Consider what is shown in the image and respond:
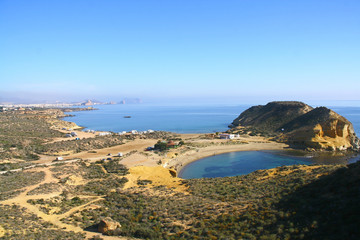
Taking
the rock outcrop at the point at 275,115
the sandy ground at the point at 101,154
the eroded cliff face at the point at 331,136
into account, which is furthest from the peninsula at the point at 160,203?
the rock outcrop at the point at 275,115

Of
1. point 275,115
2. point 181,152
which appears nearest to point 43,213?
point 181,152

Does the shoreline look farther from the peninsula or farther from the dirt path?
the dirt path

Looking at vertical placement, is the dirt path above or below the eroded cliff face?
below

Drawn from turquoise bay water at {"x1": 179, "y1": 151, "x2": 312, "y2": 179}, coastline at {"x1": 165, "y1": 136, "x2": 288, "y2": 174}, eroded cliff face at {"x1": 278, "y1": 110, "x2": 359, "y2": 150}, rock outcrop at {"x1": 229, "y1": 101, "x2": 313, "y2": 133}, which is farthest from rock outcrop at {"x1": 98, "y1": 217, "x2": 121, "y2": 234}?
rock outcrop at {"x1": 229, "y1": 101, "x2": 313, "y2": 133}

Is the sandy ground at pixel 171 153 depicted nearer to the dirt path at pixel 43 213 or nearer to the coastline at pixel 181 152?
the coastline at pixel 181 152

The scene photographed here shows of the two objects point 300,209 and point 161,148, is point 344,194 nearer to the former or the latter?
point 300,209

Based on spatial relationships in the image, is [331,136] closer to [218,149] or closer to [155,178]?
[218,149]

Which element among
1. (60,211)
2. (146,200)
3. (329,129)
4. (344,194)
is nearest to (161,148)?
(146,200)

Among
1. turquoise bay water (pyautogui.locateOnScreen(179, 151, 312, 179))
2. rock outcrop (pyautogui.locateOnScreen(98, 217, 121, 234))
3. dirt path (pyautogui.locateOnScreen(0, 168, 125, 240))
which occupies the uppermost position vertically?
rock outcrop (pyautogui.locateOnScreen(98, 217, 121, 234))
